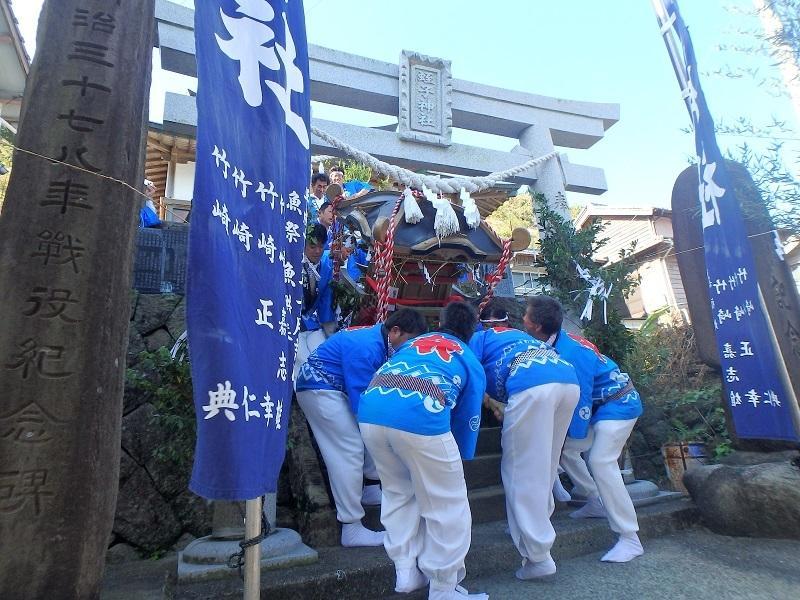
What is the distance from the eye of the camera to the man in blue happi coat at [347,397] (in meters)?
3.43

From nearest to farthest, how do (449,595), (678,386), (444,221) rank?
(449,595)
(444,221)
(678,386)

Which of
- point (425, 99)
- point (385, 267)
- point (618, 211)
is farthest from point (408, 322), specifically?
A: point (618, 211)

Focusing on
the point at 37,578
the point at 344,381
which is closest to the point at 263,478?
the point at 37,578

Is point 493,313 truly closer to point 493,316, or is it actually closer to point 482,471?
point 493,316

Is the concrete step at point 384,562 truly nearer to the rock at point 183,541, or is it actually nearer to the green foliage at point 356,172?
the rock at point 183,541

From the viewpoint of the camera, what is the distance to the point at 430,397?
2773mm

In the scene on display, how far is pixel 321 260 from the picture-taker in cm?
495

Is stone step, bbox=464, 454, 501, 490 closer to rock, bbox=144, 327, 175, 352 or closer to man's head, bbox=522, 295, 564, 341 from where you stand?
man's head, bbox=522, 295, 564, 341

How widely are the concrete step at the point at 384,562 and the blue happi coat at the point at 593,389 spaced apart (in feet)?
2.53

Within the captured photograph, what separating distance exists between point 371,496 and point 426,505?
117 centimetres

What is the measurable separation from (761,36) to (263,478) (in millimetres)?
4686

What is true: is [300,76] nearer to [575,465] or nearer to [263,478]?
[263,478]

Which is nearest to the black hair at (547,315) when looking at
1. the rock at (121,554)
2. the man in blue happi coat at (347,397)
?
the man in blue happi coat at (347,397)

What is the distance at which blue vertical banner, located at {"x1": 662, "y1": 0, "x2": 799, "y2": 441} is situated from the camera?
13.8 feet
